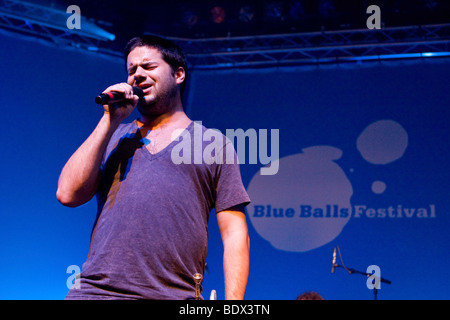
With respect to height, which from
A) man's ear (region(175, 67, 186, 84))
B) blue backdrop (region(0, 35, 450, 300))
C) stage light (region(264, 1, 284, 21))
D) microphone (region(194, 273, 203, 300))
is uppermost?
stage light (region(264, 1, 284, 21))

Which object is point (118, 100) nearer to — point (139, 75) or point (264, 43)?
point (139, 75)

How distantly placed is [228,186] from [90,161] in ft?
1.42

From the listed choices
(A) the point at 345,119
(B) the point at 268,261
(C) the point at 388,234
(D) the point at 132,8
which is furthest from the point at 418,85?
(D) the point at 132,8

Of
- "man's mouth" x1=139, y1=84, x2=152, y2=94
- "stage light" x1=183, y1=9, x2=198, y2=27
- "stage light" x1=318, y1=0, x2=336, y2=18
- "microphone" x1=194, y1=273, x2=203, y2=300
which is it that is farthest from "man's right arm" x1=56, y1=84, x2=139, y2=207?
"stage light" x1=183, y1=9, x2=198, y2=27

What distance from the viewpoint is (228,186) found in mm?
1509

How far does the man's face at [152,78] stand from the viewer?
5.17 ft

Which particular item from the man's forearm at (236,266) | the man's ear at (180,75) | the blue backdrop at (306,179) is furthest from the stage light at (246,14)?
the man's forearm at (236,266)

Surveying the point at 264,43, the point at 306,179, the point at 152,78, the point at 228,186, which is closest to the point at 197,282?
the point at 228,186

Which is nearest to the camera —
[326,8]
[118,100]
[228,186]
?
[118,100]

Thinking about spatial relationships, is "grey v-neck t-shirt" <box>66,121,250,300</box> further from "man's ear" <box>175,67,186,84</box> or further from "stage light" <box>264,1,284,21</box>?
"stage light" <box>264,1,284,21</box>

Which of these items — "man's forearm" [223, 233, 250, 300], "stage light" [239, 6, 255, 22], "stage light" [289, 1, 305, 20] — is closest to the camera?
"man's forearm" [223, 233, 250, 300]

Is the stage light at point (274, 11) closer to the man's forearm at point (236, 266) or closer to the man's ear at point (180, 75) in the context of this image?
the man's ear at point (180, 75)

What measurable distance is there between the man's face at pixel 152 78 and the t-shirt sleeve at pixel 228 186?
270mm

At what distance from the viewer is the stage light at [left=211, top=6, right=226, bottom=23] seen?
18.6ft
